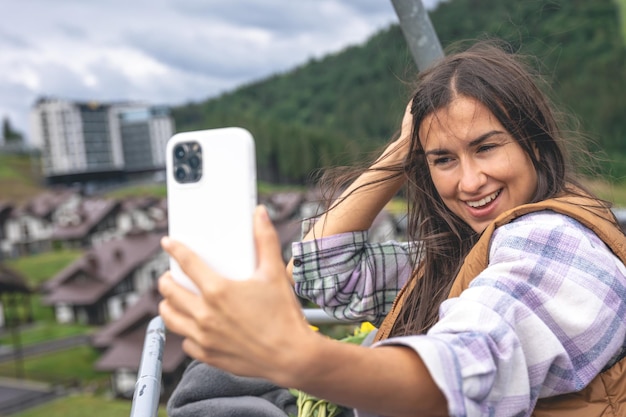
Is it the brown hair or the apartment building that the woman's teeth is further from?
the apartment building

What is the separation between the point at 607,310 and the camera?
1015 millimetres

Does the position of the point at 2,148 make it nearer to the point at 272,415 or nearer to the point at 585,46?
the point at 585,46

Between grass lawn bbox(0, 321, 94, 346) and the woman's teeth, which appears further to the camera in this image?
grass lawn bbox(0, 321, 94, 346)

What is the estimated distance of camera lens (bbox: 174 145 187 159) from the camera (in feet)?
2.89

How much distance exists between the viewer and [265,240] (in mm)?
799

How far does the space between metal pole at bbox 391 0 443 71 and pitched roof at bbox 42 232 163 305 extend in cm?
2821

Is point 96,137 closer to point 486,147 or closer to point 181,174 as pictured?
point 486,147

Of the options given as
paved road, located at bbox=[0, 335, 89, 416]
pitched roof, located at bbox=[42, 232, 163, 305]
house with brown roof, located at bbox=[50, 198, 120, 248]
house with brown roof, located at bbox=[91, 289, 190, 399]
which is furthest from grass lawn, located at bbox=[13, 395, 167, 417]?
house with brown roof, located at bbox=[50, 198, 120, 248]

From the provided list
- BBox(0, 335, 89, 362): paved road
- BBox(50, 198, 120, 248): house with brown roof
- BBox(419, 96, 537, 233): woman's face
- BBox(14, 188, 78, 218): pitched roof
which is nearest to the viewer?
BBox(419, 96, 537, 233): woman's face

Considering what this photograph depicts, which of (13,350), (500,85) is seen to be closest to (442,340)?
(500,85)

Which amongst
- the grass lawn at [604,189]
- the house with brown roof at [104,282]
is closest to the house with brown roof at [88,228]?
the house with brown roof at [104,282]

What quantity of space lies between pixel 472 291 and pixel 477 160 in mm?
380

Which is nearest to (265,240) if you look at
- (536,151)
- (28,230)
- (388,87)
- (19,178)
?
(536,151)

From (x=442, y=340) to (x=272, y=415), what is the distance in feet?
2.91
